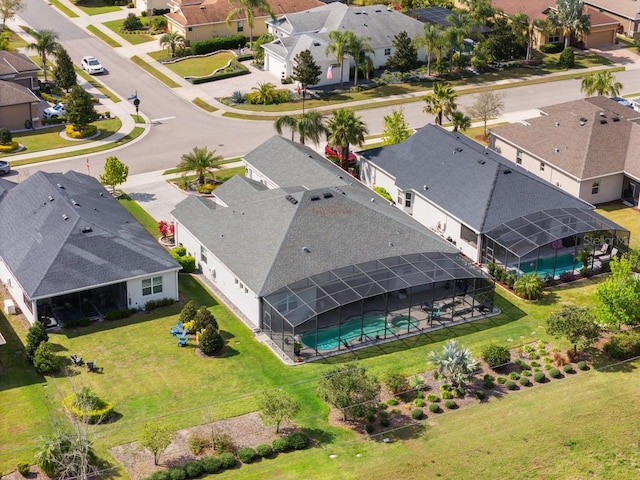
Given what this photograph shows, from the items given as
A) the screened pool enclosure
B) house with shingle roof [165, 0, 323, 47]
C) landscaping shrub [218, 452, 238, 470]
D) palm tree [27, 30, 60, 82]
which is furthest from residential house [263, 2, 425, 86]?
landscaping shrub [218, 452, 238, 470]

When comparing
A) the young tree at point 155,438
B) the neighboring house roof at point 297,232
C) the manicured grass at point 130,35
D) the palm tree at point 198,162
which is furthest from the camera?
the manicured grass at point 130,35

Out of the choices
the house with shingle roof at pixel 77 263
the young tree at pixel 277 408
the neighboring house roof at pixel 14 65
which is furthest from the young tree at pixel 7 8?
the young tree at pixel 277 408

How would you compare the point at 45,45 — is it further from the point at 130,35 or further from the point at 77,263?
the point at 77,263

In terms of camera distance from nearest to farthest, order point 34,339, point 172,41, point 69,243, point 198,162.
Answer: point 34,339 → point 69,243 → point 198,162 → point 172,41

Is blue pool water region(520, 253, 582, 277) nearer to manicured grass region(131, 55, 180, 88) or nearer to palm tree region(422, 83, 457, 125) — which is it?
palm tree region(422, 83, 457, 125)

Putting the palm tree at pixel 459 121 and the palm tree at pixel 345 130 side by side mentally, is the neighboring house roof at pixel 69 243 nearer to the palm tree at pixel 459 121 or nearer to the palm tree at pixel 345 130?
the palm tree at pixel 345 130

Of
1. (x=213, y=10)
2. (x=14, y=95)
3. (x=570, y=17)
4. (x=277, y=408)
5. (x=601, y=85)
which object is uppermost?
(x=570, y=17)

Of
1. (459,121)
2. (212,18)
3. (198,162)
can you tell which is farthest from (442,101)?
(212,18)
